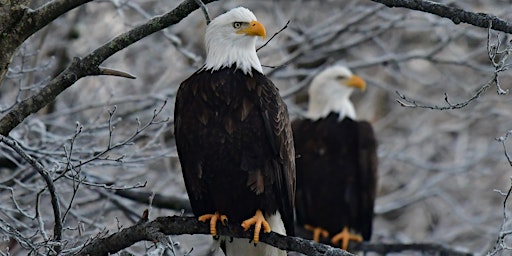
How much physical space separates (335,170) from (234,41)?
3.11m

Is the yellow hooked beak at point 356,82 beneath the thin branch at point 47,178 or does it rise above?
above

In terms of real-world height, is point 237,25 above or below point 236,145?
above

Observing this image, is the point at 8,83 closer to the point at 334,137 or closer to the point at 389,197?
the point at 334,137

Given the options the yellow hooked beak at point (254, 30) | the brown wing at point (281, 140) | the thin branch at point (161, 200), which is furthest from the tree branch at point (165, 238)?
the thin branch at point (161, 200)

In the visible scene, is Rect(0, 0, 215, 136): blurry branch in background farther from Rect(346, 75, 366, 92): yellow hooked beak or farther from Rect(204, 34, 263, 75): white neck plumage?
Rect(346, 75, 366, 92): yellow hooked beak

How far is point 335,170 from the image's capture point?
7.91m

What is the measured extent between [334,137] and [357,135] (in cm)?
19

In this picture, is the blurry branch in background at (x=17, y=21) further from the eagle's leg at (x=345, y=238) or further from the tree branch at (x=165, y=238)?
the eagle's leg at (x=345, y=238)

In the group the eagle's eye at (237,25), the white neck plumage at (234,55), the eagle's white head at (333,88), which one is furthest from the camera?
the eagle's white head at (333,88)

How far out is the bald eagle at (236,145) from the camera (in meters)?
4.66

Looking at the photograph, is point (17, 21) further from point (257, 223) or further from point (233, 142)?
point (257, 223)

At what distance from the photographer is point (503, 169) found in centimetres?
1223

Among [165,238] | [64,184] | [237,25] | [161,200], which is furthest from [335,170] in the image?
[165,238]

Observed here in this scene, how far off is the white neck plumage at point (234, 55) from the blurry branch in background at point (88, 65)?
97 cm
